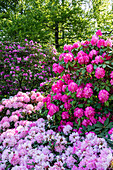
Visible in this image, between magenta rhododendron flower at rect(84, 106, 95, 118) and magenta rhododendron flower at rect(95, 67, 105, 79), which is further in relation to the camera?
magenta rhododendron flower at rect(84, 106, 95, 118)

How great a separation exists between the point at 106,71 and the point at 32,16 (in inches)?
323

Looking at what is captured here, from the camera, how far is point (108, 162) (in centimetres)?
135

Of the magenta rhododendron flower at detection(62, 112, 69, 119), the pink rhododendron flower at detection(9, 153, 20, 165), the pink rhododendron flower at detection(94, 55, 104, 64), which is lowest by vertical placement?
the pink rhododendron flower at detection(9, 153, 20, 165)

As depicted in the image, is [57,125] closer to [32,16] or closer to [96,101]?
[96,101]

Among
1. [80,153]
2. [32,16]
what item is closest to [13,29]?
[32,16]

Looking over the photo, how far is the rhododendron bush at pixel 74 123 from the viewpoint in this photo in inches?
69.3

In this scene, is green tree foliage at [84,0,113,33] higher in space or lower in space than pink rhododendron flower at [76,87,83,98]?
higher

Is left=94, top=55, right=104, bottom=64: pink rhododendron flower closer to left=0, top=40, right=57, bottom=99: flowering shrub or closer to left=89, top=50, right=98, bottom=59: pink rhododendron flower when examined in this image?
left=89, top=50, right=98, bottom=59: pink rhododendron flower

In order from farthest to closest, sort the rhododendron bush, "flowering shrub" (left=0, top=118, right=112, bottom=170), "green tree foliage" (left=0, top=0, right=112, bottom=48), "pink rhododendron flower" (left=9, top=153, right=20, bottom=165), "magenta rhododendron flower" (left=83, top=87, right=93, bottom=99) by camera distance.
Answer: "green tree foliage" (left=0, top=0, right=112, bottom=48) < "magenta rhododendron flower" (left=83, top=87, right=93, bottom=99) < "pink rhododendron flower" (left=9, top=153, right=20, bottom=165) < the rhododendron bush < "flowering shrub" (left=0, top=118, right=112, bottom=170)

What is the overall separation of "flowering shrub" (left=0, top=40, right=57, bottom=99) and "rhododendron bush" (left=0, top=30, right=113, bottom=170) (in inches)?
142

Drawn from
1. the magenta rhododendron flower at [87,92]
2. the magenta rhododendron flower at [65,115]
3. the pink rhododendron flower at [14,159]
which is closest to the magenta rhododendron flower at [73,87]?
the magenta rhododendron flower at [87,92]

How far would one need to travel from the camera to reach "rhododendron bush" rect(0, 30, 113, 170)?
1.76 meters

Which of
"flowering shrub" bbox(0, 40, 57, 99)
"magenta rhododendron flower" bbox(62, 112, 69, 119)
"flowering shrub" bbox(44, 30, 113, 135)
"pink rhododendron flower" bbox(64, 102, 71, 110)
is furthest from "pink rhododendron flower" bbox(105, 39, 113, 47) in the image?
"flowering shrub" bbox(0, 40, 57, 99)

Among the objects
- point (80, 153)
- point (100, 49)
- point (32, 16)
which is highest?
point (32, 16)
